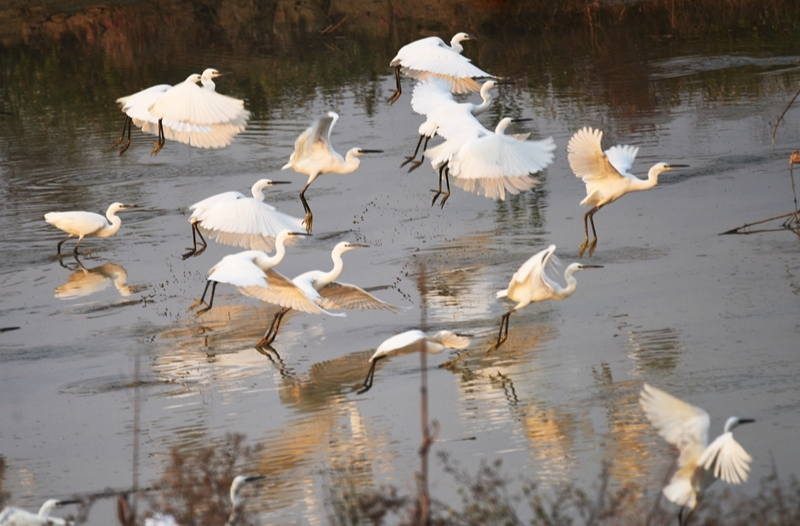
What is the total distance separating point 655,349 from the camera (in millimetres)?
8297

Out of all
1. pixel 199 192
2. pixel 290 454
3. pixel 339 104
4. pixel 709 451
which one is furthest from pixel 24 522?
pixel 339 104

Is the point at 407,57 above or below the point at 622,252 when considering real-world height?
above

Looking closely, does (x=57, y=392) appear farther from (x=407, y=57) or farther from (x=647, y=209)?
(x=647, y=209)

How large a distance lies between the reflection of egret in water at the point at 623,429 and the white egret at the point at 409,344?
3.11ft

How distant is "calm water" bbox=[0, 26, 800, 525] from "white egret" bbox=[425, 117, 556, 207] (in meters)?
0.75

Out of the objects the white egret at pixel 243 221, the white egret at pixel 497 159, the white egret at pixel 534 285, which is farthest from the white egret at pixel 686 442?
the white egret at pixel 243 221

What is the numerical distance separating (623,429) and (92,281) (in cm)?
613

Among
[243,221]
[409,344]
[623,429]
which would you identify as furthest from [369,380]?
[243,221]

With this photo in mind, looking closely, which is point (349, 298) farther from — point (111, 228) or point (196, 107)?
point (111, 228)

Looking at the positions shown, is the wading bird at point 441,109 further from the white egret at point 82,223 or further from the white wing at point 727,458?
the white wing at point 727,458

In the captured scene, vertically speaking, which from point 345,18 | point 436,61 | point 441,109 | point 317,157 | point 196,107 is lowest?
point 345,18

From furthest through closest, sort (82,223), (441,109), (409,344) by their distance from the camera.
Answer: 1. (82,223)
2. (441,109)
3. (409,344)

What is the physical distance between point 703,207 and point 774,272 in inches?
87.6

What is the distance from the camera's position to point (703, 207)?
1184cm
